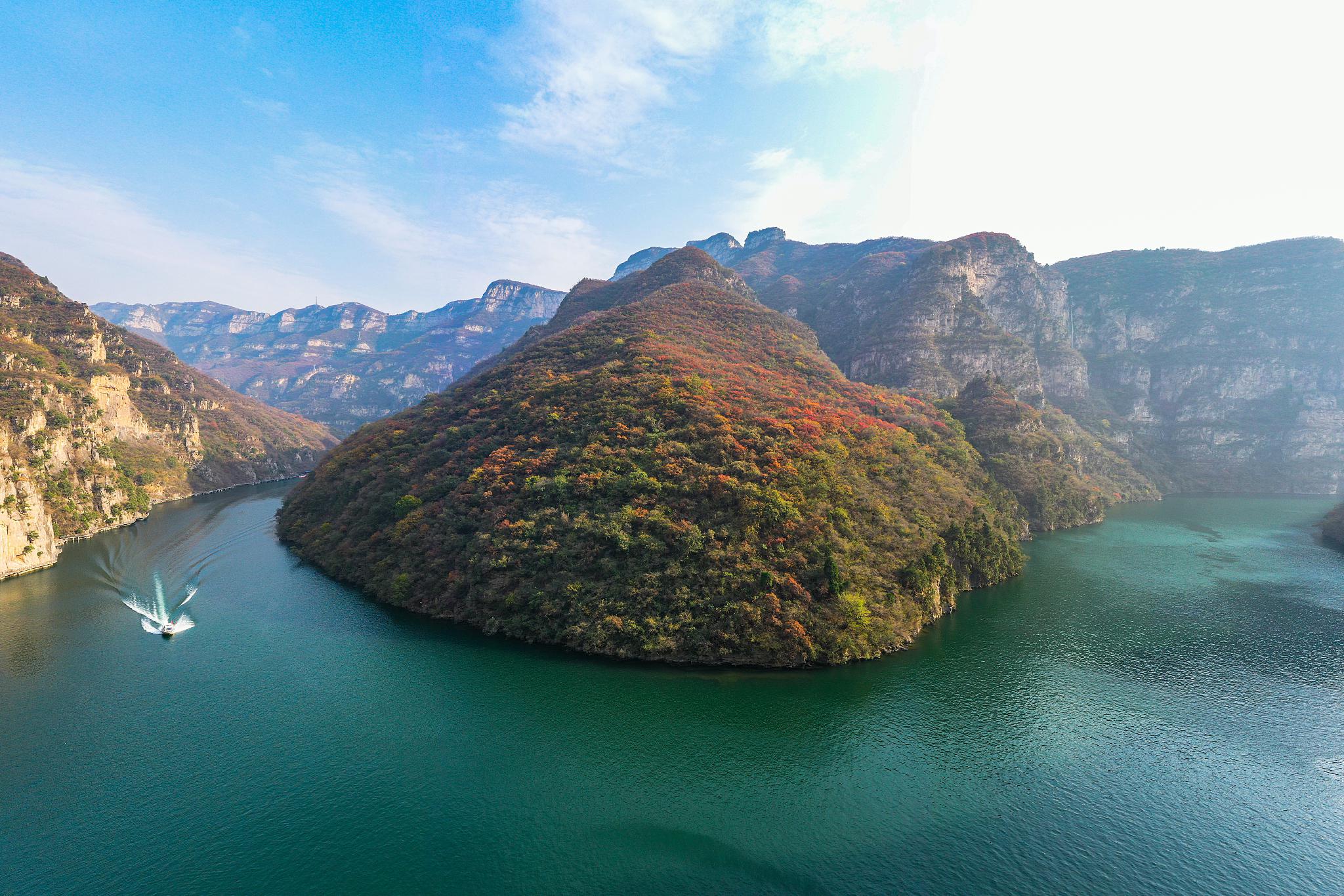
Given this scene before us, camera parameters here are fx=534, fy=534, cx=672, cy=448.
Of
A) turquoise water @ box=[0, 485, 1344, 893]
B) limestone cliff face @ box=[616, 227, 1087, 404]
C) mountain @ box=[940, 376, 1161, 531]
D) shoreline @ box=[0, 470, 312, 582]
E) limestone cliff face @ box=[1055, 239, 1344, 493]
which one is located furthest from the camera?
limestone cliff face @ box=[1055, 239, 1344, 493]

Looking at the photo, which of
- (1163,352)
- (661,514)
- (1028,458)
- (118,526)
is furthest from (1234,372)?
(118,526)

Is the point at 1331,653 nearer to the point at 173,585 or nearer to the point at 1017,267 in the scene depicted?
the point at 173,585

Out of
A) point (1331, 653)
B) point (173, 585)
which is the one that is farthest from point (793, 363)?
point (173, 585)

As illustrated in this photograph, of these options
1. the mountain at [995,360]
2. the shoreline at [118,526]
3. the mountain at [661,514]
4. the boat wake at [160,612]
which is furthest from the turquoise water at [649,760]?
the mountain at [995,360]

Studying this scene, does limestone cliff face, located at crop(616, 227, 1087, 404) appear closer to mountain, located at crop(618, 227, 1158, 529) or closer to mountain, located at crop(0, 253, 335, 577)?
mountain, located at crop(618, 227, 1158, 529)

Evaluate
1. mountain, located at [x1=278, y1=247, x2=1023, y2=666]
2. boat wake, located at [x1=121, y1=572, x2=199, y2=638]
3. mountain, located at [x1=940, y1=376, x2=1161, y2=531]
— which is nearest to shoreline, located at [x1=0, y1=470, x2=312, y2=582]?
boat wake, located at [x1=121, y1=572, x2=199, y2=638]

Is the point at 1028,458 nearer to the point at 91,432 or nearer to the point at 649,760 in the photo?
the point at 649,760

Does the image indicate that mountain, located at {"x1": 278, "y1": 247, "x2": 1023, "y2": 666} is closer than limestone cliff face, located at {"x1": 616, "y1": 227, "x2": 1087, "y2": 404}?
Yes
